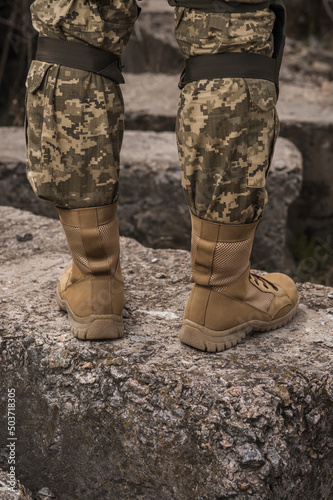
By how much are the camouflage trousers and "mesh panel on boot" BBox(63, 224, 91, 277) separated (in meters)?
0.07

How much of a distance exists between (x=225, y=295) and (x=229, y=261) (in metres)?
0.10

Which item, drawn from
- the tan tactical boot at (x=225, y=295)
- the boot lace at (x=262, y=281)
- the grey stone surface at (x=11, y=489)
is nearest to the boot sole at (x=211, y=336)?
the tan tactical boot at (x=225, y=295)

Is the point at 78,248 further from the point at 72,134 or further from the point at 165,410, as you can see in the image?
the point at 165,410

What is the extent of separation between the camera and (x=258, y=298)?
1575mm

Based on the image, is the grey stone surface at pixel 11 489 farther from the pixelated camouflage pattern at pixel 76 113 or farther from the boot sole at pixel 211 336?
the pixelated camouflage pattern at pixel 76 113

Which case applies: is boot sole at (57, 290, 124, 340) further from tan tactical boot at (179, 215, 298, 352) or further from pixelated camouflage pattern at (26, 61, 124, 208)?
pixelated camouflage pattern at (26, 61, 124, 208)

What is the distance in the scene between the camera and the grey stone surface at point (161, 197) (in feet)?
9.15

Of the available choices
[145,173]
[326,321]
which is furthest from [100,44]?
[145,173]

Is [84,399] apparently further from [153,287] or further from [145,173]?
[145,173]

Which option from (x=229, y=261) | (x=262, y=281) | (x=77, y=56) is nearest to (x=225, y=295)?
(x=229, y=261)

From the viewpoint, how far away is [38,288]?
6.09 ft

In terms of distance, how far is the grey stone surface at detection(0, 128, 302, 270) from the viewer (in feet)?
9.15

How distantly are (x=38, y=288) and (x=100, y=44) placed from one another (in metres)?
0.84

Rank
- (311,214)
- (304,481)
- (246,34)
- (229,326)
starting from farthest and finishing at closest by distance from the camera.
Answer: (311,214)
(229,326)
(304,481)
(246,34)
